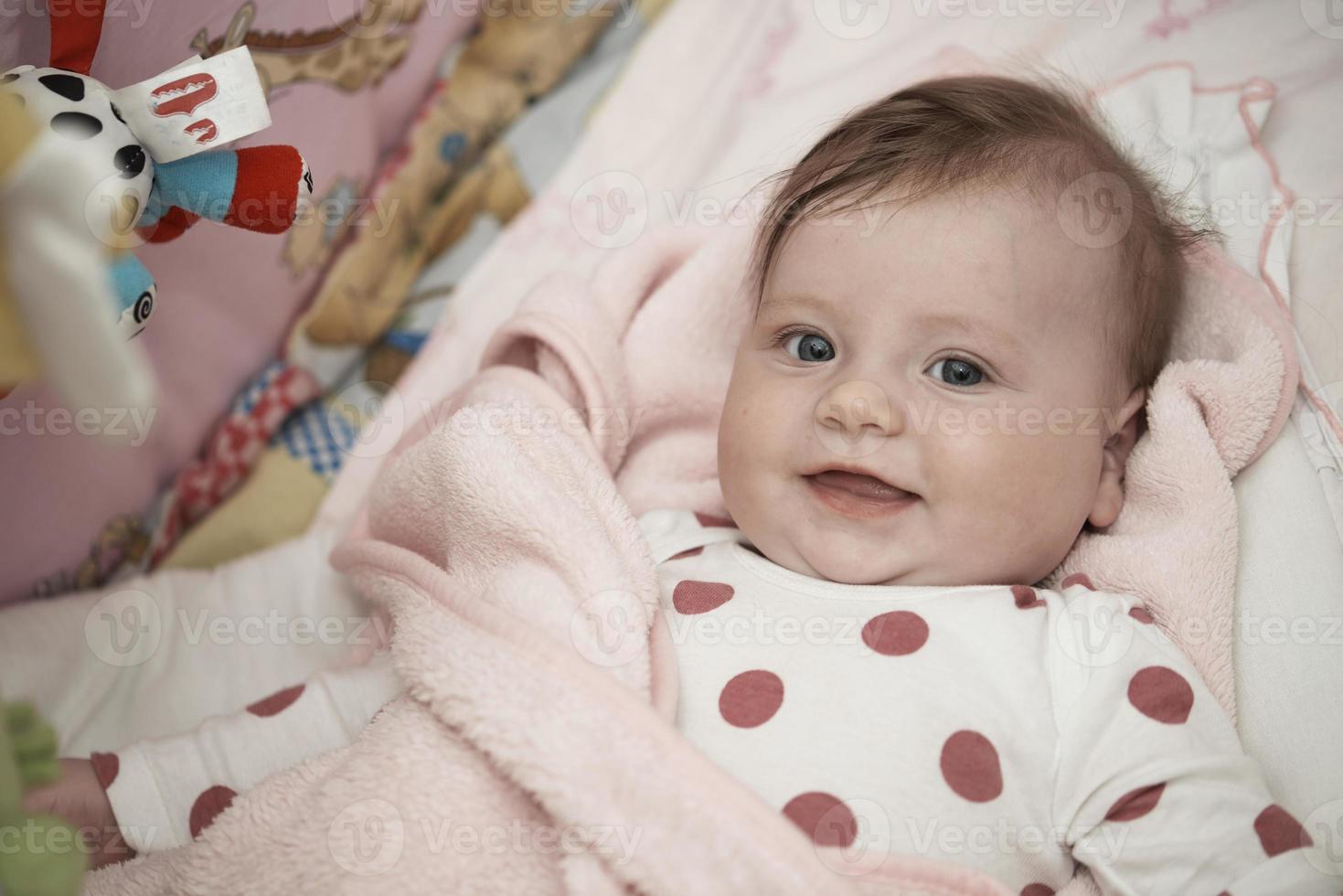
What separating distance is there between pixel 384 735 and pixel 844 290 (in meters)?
0.62

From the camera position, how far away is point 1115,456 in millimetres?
1178

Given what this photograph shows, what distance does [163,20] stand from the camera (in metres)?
1.05

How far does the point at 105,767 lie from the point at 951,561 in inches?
33.7

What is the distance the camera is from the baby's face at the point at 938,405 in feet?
3.28

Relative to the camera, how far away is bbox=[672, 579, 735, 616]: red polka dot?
3.48 ft

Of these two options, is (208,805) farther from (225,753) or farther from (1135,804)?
(1135,804)

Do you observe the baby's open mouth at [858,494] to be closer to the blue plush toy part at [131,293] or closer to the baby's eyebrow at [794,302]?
the baby's eyebrow at [794,302]

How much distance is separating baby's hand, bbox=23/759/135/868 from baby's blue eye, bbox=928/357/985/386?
3.02 feet

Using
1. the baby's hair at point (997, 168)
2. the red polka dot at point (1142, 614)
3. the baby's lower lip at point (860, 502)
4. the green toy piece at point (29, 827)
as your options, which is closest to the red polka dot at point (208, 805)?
the green toy piece at point (29, 827)

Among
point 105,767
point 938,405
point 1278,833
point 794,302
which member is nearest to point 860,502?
point 938,405

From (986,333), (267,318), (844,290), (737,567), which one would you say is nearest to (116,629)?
(267,318)

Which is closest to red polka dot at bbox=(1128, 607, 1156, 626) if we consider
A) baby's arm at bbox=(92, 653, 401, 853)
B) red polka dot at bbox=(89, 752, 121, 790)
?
baby's arm at bbox=(92, 653, 401, 853)

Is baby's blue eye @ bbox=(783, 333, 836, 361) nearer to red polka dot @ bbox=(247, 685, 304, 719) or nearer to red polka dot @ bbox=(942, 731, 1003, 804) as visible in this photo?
red polka dot @ bbox=(942, 731, 1003, 804)

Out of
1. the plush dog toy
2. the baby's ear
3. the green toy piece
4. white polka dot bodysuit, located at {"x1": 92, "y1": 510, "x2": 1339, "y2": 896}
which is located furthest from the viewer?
the baby's ear
